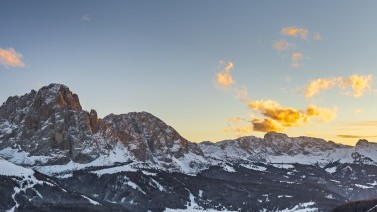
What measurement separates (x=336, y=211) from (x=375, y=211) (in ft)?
87.3

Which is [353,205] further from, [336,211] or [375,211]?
[375,211]

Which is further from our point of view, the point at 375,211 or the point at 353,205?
the point at 353,205

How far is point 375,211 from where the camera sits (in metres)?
166

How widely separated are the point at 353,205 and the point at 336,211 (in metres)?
7.90

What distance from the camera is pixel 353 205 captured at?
609 feet

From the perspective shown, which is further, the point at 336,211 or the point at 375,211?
the point at 336,211

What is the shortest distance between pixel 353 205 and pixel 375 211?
19.7m

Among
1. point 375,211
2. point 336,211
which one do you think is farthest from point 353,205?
point 375,211

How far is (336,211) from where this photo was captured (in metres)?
192
